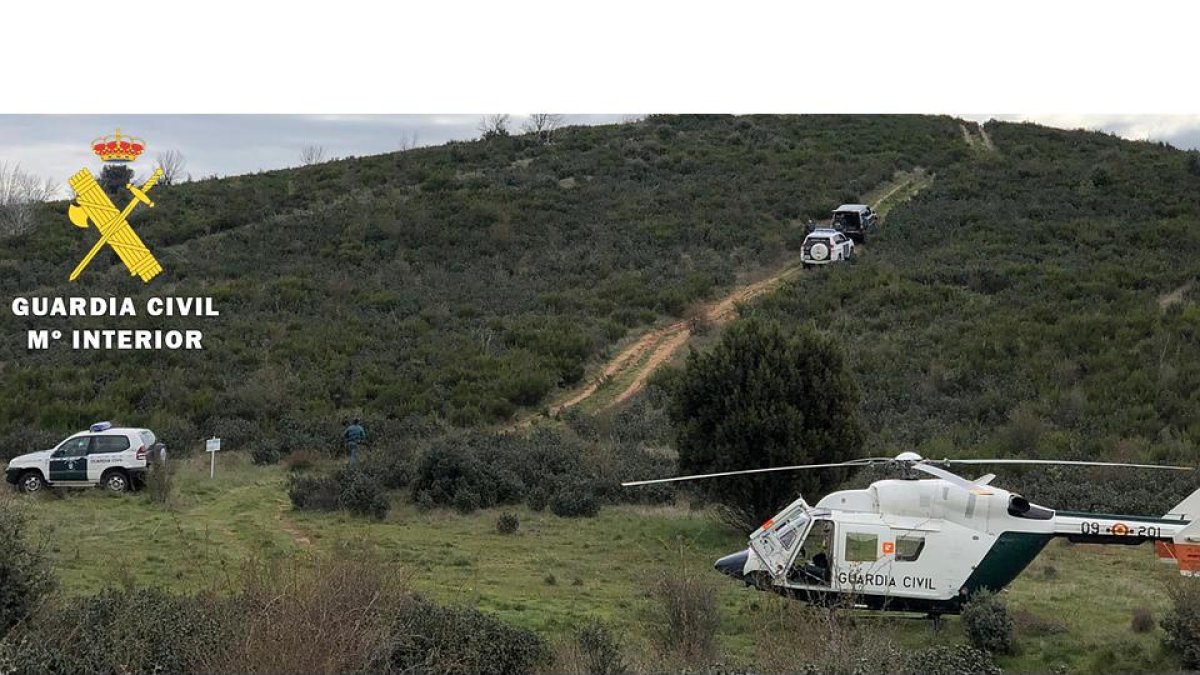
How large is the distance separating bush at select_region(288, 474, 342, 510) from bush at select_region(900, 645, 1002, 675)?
13.8m

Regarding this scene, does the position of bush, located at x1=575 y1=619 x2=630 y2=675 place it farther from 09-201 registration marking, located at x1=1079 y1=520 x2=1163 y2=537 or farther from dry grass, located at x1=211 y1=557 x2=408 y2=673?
09-201 registration marking, located at x1=1079 y1=520 x2=1163 y2=537

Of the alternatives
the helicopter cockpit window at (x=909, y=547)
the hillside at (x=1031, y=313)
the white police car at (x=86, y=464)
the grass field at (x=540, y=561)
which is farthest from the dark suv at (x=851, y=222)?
the helicopter cockpit window at (x=909, y=547)

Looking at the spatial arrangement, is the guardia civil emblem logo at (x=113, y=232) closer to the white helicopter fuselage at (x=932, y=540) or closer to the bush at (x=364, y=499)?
the bush at (x=364, y=499)

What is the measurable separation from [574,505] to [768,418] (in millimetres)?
5031

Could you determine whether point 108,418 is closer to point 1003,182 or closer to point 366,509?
point 366,509

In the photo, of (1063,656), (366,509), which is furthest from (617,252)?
(1063,656)

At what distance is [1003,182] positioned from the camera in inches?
2185

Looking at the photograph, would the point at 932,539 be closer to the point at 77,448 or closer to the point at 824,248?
the point at 77,448

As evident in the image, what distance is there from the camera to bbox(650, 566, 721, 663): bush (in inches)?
443

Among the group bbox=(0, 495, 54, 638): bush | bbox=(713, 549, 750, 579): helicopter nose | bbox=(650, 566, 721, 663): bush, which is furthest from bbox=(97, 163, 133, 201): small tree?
bbox=(650, 566, 721, 663): bush

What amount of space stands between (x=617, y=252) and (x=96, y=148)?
24.0 meters

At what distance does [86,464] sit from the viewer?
2230 centimetres

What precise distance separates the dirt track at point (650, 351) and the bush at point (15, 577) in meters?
19.4

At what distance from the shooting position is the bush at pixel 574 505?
2123 centimetres
